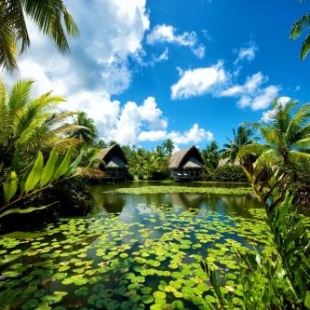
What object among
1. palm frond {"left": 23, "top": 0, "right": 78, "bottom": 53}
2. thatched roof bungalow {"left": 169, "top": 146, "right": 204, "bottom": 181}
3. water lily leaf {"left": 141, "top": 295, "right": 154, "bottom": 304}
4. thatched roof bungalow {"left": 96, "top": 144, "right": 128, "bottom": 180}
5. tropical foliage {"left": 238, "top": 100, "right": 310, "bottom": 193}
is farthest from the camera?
thatched roof bungalow {"left": 169, "top": 146, "right": 204, "bottom": 181}

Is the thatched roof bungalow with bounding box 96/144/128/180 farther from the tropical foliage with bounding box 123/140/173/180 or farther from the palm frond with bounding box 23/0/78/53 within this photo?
the palm frond with bounding box 23/0/78/53

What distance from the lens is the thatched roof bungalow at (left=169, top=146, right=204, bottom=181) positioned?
2920 cm

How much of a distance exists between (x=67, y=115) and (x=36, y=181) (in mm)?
8219

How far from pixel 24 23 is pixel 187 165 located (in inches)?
967

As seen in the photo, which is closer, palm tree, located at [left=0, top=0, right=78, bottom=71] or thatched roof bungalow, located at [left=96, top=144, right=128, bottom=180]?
palm tree, located at [left=0, top=0, right=78, bottom=71]

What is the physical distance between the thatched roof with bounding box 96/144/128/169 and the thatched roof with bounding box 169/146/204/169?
608cm

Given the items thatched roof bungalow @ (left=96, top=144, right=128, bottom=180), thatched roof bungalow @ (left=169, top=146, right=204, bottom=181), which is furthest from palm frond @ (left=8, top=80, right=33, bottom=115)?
thatched roof bungalow @ (left=169, top=146, right=204, bottom=181)

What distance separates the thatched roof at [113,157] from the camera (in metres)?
26.1

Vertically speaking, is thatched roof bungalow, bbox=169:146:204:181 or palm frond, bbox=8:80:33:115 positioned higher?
palm frond, bbox=8:80:33:115

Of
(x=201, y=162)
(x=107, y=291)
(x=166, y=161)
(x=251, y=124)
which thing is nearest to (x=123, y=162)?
(x=166, y=161)

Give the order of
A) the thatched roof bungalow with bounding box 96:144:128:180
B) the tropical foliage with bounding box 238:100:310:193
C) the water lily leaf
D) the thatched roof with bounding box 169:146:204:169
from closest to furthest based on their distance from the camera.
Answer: the water lily leaf < the tropical foliage with bounding box 238:100:310:193 < the thatched roof bungalow with bounding box 96:144:128:180 < the thatched roof with bounding box 169:146:204:169

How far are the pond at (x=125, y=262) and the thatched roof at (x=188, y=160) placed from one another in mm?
22344

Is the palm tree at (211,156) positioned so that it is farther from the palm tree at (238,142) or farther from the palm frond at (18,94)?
the palm frond at (18,94)

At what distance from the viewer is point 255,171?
1.37 metres
